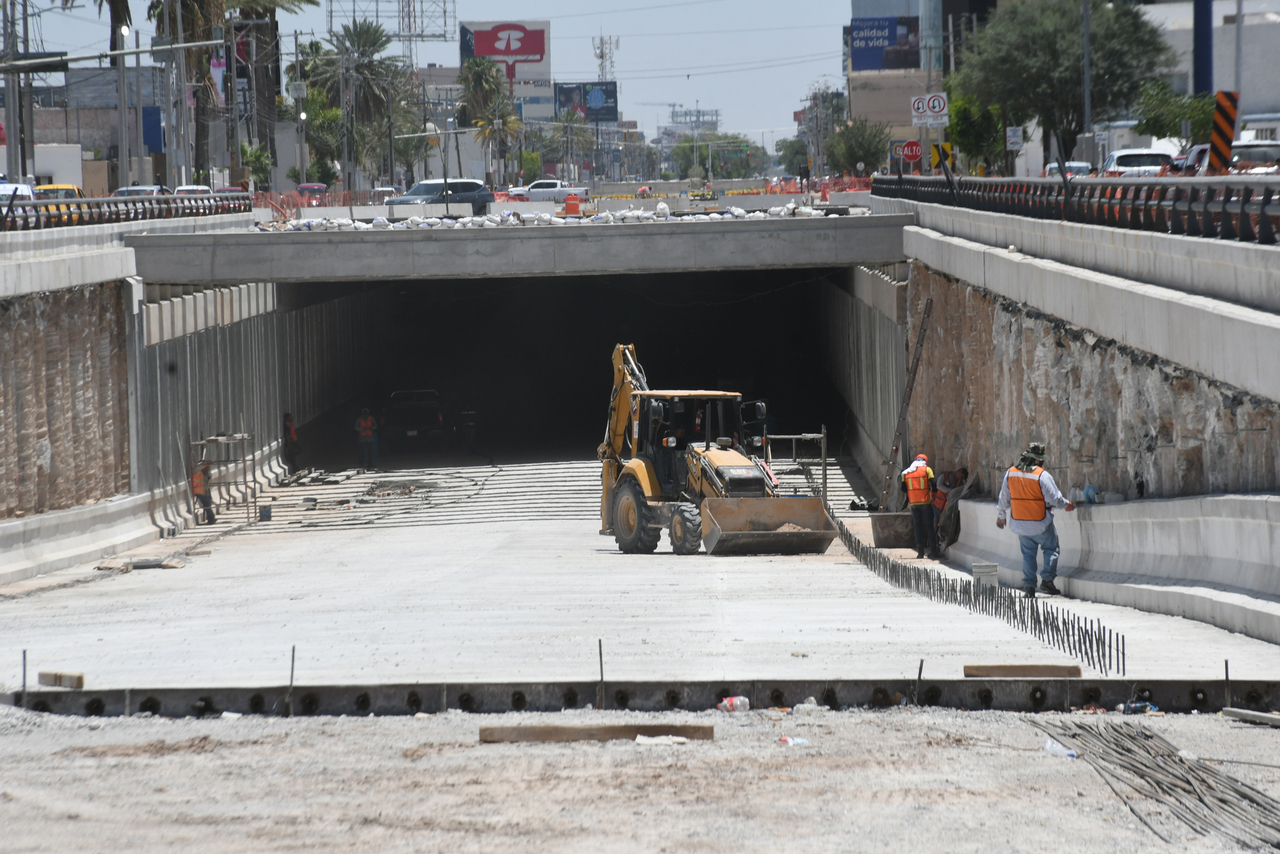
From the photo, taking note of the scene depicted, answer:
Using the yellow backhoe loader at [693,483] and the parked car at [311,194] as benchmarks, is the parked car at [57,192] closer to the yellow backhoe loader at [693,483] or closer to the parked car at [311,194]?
the parked car at [311,194]

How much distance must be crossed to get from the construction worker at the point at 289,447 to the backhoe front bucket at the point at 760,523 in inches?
799

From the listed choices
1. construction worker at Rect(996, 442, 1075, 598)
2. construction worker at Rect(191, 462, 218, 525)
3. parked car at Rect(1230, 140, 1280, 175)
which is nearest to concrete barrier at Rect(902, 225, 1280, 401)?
construction worker at Rect(996, 442, 1075, 598)

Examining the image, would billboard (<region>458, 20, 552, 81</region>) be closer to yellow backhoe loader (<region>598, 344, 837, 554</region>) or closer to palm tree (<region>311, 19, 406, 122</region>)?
palm tree (<region>311, 19, 406, 122</region>)

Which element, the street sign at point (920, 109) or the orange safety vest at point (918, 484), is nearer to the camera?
the orange safety vest at point (918, 484)

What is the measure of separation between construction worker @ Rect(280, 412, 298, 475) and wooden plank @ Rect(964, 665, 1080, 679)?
99.3ft

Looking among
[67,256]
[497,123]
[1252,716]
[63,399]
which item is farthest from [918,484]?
[497,123]

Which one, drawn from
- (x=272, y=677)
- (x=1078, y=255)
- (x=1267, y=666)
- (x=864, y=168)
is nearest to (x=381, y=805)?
(x=272, y=677)

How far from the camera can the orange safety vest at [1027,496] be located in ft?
46.0

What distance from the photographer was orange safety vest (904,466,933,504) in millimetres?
20781

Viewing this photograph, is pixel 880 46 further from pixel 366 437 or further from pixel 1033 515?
pixel 1033 515

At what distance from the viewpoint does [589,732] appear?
25.0ft

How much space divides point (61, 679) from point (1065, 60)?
54.9m

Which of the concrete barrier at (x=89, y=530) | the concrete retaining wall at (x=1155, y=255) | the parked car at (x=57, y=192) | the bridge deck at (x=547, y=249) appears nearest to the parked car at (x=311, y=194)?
the parked car at (x=57, y=192)

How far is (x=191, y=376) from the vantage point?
99.7 feet
